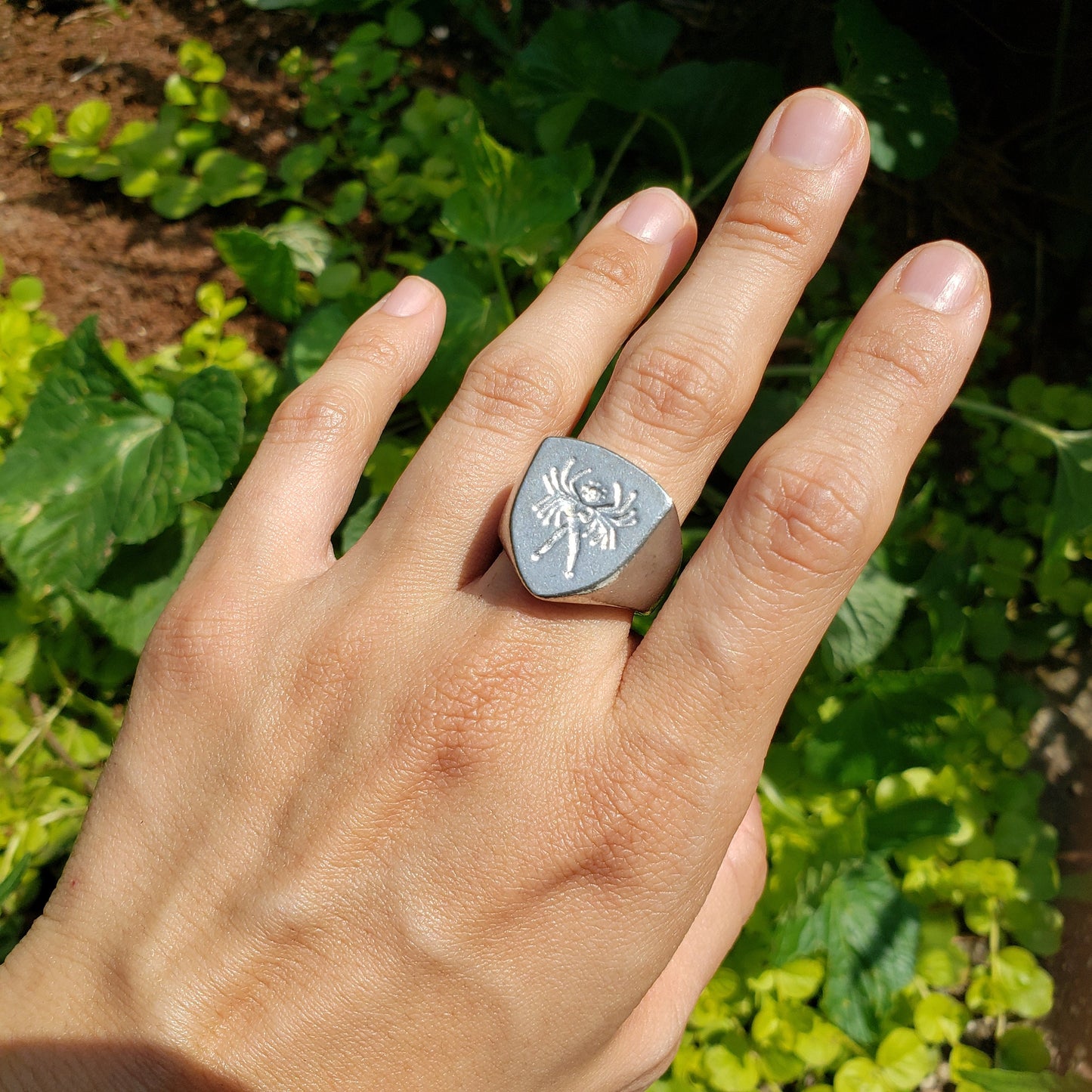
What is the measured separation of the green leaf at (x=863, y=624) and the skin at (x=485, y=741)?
60cm

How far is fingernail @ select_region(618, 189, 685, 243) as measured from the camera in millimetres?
1481

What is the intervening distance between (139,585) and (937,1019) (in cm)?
180

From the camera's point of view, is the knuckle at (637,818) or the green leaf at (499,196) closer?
the knuckle at (637,818)

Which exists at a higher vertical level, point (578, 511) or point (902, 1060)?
point (578, 511)

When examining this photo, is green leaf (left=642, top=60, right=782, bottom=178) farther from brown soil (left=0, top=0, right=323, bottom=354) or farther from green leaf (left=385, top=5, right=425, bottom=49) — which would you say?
brown soil (left=0, top=0, right=323, bottom=354)

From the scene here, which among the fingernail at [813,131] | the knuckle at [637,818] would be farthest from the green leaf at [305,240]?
the knuckle at [637,818]

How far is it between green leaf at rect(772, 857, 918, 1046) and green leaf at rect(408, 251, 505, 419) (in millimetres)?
1254

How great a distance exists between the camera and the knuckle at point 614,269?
4.81 ft

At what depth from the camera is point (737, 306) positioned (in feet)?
4.47

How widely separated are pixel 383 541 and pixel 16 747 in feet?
3.80

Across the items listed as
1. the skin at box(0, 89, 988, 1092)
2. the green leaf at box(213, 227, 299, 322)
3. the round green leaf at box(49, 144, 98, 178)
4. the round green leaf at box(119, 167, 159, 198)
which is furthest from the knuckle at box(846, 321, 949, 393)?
the round green leaf at box(49, 144, 98, 178)

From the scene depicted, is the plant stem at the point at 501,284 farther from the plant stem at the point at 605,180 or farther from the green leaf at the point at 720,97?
the green leaf at the point at 720,97

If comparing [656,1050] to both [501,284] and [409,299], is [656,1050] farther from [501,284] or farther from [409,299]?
[501,284]

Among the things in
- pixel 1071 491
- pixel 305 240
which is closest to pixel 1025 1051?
pixel 1071 491
